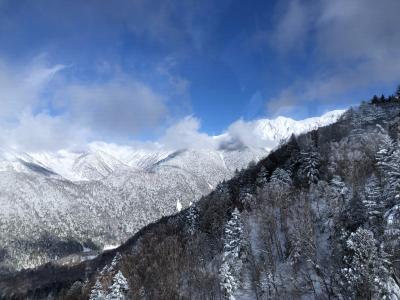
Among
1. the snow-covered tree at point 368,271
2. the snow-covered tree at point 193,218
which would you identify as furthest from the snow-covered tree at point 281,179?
the snow-covered tree at point 368,271

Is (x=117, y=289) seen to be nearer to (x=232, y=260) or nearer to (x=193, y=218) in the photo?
(x=232, y=260)

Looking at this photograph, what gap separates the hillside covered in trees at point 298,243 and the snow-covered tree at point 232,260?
16 cm

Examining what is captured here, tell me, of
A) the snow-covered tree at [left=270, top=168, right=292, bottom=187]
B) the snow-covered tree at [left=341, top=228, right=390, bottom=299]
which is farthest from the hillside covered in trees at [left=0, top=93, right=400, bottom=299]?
the snow-covered tree at [left=270, top=168, right=292, bottom=187]

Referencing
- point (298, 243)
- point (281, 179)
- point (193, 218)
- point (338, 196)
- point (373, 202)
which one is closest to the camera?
point (373, 202)

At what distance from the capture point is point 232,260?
63312mm

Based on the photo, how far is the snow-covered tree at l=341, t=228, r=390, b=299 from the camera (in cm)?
3300

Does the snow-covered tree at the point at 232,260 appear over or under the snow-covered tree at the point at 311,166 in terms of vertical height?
under

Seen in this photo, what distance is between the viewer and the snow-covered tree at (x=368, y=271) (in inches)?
1299

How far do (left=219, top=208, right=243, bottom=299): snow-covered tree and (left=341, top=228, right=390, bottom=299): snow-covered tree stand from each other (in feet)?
75.5

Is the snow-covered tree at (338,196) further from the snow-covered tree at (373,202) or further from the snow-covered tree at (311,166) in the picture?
the snow-covered tree at (311,166)

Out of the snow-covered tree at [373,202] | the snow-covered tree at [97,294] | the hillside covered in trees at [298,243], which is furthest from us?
the snow-covered tree at [97,294]

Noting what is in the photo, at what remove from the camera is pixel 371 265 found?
34250mm

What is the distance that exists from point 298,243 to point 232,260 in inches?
564

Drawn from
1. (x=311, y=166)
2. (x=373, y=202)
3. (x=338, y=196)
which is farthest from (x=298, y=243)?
(x=311, y=166)
